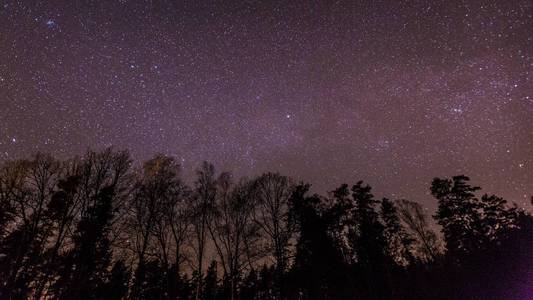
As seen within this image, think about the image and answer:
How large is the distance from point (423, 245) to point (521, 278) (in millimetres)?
25095

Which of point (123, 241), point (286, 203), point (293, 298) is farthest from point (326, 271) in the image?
point (123, 241)

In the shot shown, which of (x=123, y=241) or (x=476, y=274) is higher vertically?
(x=123, y=241)

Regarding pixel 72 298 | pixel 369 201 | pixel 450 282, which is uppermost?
pixel 369 201

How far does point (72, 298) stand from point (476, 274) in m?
21.1

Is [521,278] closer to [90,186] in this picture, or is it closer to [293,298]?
[293,298]

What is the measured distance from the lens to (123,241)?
59.4 ft

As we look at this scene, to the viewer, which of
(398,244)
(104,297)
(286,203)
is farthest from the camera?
(398,244)

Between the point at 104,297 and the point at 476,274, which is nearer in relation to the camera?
the point at 476,274

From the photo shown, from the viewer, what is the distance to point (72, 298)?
6402mm

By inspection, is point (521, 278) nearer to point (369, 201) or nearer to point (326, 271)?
point (326, 271)

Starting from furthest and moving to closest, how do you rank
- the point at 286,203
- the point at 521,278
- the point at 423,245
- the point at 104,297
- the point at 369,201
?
1. the point at 423,245
2. the point at 369,201
3. the point at 104,297
4. the point at 286,203
5. the point at 521,278

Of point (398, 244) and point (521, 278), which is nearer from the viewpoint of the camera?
point (521, 278)

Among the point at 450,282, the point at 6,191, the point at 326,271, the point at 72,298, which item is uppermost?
the point at 6,191

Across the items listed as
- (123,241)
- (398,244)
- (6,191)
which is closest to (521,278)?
(398,244)
